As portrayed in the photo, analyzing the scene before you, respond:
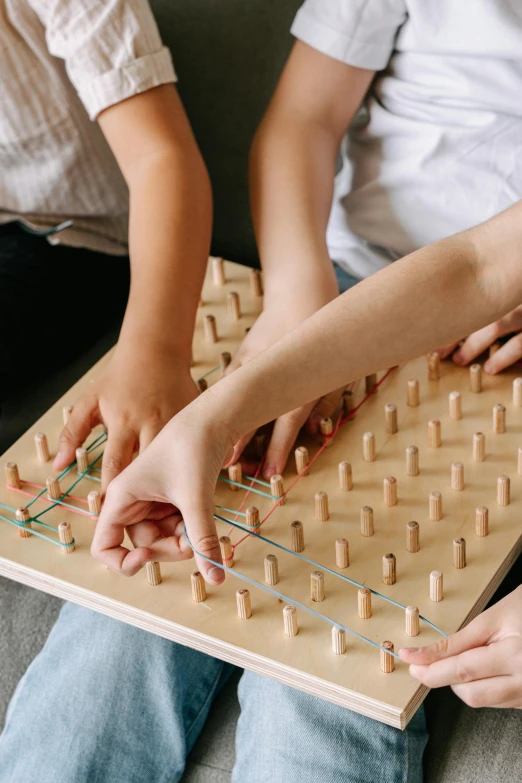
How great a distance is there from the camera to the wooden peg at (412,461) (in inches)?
32.1

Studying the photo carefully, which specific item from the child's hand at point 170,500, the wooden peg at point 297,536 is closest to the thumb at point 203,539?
the child's hand at point 170,500

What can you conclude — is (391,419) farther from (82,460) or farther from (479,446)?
(82,460)

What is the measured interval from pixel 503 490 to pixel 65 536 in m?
A: 0.37

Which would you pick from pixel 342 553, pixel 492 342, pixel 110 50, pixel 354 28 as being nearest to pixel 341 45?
pixel 354 28


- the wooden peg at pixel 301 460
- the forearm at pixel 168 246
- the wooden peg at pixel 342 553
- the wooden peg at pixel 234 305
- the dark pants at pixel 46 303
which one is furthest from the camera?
the dark pants at pixel 46 303

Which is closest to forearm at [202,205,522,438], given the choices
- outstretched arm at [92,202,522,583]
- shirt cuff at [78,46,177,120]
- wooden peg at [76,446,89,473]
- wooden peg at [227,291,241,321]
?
outstretched arm at [92,202,522,583]

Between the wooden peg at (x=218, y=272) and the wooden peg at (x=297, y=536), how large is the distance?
0.45 meters

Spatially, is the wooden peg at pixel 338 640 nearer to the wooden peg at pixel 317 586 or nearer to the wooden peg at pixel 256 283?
the wooden peg at pixel 317 586

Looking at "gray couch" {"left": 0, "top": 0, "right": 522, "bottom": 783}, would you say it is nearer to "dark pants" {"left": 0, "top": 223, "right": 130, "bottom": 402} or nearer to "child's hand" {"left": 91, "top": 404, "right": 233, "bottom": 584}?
"dark pants" {"left": 0, "top": 223, "right": 130, "bottom": 402}

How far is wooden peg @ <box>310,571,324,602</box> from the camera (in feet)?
2.32

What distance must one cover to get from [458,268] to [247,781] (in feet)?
1.50

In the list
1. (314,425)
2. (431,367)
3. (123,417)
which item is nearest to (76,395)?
(123,417)

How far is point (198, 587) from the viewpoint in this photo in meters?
0.73

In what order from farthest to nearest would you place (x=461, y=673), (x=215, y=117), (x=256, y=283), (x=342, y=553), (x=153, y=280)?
(x=215, y=117) → (x=256, y=283) → (x=153, y=280) → (x=342, y=553) → (x=461, y=673)
